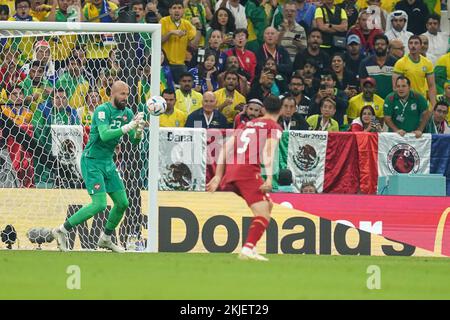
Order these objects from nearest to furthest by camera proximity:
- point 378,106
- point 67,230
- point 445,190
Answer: point 67,230, point 445,190, point 378,106

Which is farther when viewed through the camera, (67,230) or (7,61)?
(7,61)

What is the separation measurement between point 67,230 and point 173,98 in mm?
4932

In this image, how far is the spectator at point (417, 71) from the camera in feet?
74.7

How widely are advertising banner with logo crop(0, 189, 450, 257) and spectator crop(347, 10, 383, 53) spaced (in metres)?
6.45


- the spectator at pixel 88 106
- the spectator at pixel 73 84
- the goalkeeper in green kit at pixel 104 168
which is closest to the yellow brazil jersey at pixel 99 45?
the spectator at pixel 73 84

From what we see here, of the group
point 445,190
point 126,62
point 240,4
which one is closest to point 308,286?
point 126,62

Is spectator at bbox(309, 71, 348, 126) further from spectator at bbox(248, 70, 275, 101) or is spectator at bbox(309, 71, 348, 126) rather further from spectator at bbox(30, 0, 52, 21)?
spectator at bbox(30, 0, 52, 21)

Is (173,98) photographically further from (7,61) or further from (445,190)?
(445,190)

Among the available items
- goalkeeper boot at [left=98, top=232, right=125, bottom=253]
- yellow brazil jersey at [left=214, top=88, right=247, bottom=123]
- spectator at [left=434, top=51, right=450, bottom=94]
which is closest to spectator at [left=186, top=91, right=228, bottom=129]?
yellow brazil jersey at [left=214, top=88, right=247, bottom=123]

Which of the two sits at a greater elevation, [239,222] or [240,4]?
[240,4]

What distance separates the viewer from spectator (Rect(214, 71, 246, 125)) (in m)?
21.0

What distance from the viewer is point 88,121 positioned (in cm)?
1767

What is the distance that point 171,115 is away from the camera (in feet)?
66.4

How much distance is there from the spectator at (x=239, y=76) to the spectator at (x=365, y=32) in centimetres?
291
